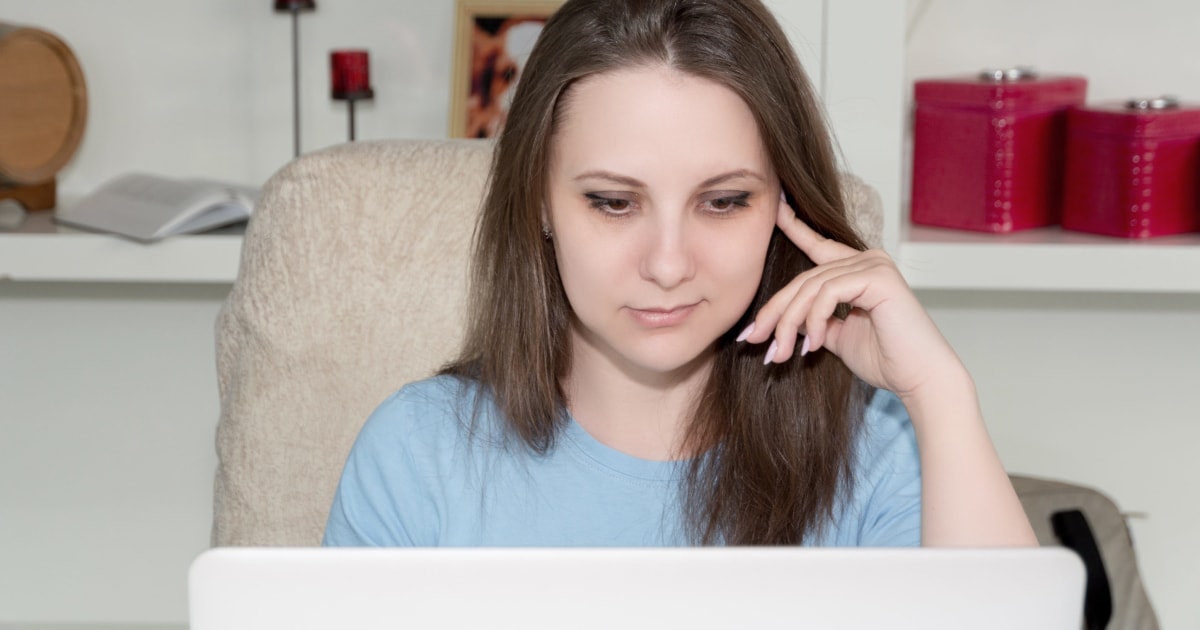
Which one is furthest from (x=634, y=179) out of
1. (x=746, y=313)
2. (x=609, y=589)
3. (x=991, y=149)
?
(x=991, y=149)

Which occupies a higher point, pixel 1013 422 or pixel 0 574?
pixel 1013 422

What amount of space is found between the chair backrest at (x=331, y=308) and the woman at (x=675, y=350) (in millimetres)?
50

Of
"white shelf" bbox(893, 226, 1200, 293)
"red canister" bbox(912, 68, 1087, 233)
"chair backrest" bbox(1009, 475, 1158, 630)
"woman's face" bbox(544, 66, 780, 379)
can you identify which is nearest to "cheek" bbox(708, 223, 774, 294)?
"woman's face" bbox(544, 66, 780, 379)

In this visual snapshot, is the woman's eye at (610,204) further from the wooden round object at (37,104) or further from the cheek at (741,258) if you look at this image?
the wooden round object at (37,104)

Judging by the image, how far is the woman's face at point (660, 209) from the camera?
95 cm

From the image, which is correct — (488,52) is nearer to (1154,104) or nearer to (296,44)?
(296,44)

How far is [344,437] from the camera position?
1.19 meters

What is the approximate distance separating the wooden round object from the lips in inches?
48.0

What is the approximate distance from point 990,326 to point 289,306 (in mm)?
1208

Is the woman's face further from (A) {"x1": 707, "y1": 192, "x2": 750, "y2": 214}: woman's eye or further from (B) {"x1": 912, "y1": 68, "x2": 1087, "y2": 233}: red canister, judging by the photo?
(B) {"x1": 912, "y1": 68, "x2": 1087, "y2": 233}: red canister

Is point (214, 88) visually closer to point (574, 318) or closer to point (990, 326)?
point (574, 318)

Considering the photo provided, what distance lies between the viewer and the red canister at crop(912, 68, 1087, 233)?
1.64 meters

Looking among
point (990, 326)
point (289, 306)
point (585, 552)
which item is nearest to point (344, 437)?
point (289, 306)

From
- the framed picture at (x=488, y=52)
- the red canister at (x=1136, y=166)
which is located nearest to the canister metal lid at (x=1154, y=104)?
the red canister at (x=1136, y=166)
